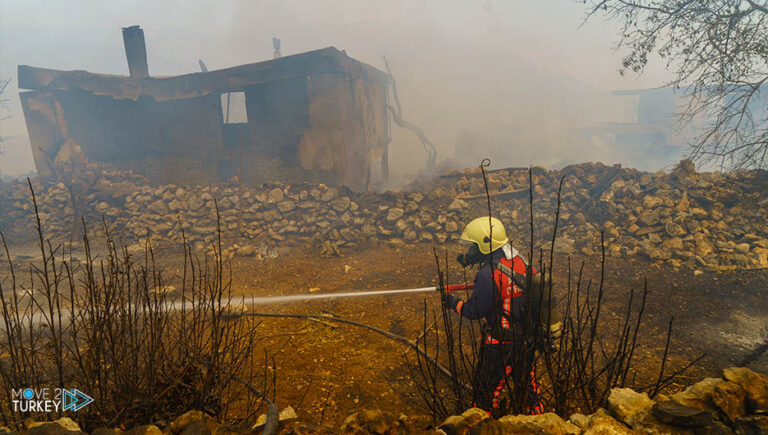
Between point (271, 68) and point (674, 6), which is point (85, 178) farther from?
point (674, 6)

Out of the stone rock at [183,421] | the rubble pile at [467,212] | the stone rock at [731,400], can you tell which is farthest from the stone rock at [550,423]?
the rubble pile at [467,212]

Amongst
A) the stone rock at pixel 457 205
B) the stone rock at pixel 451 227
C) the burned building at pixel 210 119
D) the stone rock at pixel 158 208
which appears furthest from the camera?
the burned building at pixel 210 119

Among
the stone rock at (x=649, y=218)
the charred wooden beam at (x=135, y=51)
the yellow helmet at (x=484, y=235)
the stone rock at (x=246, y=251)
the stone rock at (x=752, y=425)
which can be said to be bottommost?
the stone rock at (x=246, y=251)

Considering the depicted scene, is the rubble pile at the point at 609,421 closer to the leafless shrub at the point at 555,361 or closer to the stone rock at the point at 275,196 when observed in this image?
the leafless shrub at the point at 555,361

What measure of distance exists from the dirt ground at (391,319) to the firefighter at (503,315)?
23.5 inches

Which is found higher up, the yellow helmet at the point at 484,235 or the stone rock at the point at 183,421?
the yellow helmet at the point at 484,235

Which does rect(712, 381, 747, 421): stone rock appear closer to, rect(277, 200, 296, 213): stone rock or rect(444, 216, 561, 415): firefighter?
rect(444, 216, 561, 415): firefighter

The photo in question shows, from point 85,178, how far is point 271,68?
26.3 ft

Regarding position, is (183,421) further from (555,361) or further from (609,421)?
(609,421)

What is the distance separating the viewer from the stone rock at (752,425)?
165 cm

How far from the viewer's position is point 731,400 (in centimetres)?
196

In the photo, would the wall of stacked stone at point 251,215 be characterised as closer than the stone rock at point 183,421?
No

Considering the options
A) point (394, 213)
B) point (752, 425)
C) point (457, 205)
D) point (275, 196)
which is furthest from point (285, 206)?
point (752, 425)

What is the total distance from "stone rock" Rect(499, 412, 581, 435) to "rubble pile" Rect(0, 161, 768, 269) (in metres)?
6.89
